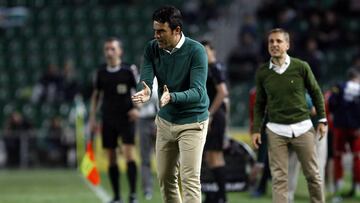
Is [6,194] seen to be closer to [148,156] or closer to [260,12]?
[148,156]

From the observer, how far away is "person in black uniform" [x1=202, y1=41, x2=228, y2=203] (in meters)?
13.6

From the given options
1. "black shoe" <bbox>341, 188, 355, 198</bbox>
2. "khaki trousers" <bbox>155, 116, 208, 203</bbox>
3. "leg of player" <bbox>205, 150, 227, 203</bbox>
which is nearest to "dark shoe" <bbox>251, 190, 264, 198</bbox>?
"black shoe" <bbox>341, 188, 355, 198</bbox>

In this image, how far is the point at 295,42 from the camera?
26250 millimetres

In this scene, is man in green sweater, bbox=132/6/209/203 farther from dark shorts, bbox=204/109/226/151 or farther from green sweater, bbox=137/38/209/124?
dark shorts, bbox=204/109/226/151

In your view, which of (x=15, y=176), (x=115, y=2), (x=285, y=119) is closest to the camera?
(x=285, y=119)

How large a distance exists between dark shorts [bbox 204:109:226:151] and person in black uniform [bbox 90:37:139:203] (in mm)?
1247

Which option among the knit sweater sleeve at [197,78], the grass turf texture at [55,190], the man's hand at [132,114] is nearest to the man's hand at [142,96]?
the knit sweater sleeve at [197,78]

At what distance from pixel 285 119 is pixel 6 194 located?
740cm

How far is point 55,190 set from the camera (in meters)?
18.1

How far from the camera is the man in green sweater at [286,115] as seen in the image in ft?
37.0

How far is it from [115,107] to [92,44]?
49.3ft

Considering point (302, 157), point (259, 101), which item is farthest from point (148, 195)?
point (302, 157)

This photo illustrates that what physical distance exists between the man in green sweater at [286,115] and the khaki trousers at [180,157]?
Result: 140cm

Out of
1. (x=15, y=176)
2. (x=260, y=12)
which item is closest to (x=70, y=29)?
(x=260, y=12)
